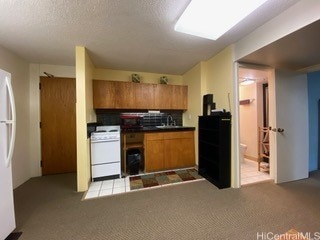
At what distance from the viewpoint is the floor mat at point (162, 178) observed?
268 centimetres

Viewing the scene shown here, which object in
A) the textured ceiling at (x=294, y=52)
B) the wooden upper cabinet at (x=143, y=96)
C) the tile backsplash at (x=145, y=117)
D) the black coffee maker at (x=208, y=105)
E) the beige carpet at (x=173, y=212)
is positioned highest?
the textured ceiling at (x=294, y=52)

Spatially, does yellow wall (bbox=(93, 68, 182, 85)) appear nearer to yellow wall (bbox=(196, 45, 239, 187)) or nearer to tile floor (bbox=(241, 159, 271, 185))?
yellow wall (bbox=(196, 45, 239, 187))

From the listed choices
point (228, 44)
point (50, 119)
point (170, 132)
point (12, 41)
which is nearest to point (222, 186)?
point (170, 132)

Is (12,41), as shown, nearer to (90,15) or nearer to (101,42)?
(101,42)

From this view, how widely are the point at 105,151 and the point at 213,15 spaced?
2618mm

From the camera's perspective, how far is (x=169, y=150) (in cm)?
332

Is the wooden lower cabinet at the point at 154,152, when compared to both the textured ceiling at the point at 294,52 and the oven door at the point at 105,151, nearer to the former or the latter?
the oven door at the point at 105,151

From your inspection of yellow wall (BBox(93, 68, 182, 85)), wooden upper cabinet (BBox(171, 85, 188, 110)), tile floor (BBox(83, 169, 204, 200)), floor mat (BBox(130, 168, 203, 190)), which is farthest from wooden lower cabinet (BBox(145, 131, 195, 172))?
yellow wall (BBox(93, 68, 182, 85))

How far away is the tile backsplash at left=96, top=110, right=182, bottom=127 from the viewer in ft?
11.8

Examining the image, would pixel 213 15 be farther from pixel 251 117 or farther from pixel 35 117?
pixel 35 117

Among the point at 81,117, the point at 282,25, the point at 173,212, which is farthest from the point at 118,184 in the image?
the point at 282,25

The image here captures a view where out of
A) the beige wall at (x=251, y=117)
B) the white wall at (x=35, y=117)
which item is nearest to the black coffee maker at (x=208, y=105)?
the beige wall at (x=251, y=117)

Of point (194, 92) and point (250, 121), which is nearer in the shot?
point (194, 92)

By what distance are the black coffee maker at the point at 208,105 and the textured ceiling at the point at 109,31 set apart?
792mm
